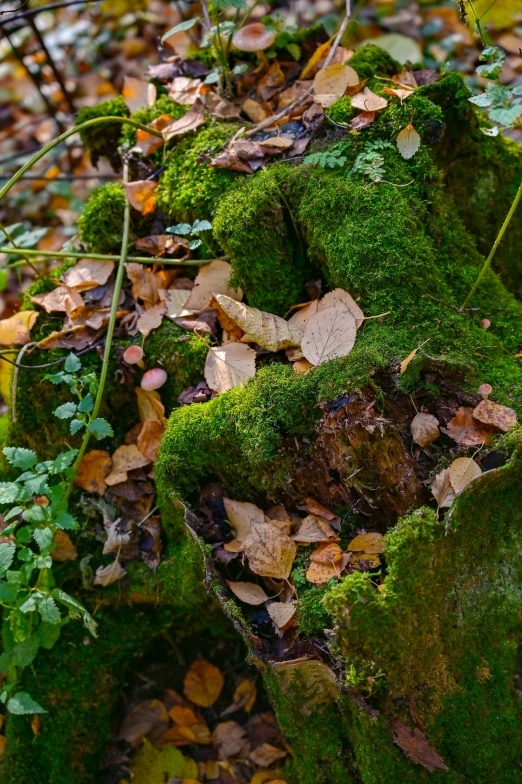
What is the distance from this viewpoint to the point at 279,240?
8.86 ft

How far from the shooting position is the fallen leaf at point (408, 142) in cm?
267

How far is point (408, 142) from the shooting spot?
8.79 feet

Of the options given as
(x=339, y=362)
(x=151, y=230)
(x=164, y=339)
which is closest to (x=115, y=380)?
(x=164, y=339)

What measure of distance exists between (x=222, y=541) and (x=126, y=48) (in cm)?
552

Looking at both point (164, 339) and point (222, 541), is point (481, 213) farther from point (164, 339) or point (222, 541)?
point (222, 541)

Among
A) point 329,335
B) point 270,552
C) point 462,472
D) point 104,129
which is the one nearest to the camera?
point 462,472

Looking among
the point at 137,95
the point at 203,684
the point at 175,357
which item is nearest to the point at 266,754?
the point at 203,684

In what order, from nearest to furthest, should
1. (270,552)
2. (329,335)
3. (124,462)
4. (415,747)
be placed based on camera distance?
1. (415,747)
2. (270,552)
3. (329,335)
4. (124,462)

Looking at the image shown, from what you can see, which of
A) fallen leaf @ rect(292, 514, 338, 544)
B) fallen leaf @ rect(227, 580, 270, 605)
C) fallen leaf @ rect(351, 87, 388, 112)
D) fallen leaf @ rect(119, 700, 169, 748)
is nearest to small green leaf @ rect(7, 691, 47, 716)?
fallen leaf @ rect(119, 700, 169, 748)

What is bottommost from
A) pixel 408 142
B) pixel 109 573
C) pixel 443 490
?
pixel 109 573

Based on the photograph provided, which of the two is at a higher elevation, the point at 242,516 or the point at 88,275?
the point at 88,275

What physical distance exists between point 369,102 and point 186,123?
0.94 metres

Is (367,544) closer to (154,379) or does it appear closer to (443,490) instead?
(443,490)

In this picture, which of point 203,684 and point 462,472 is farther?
point 203,684
